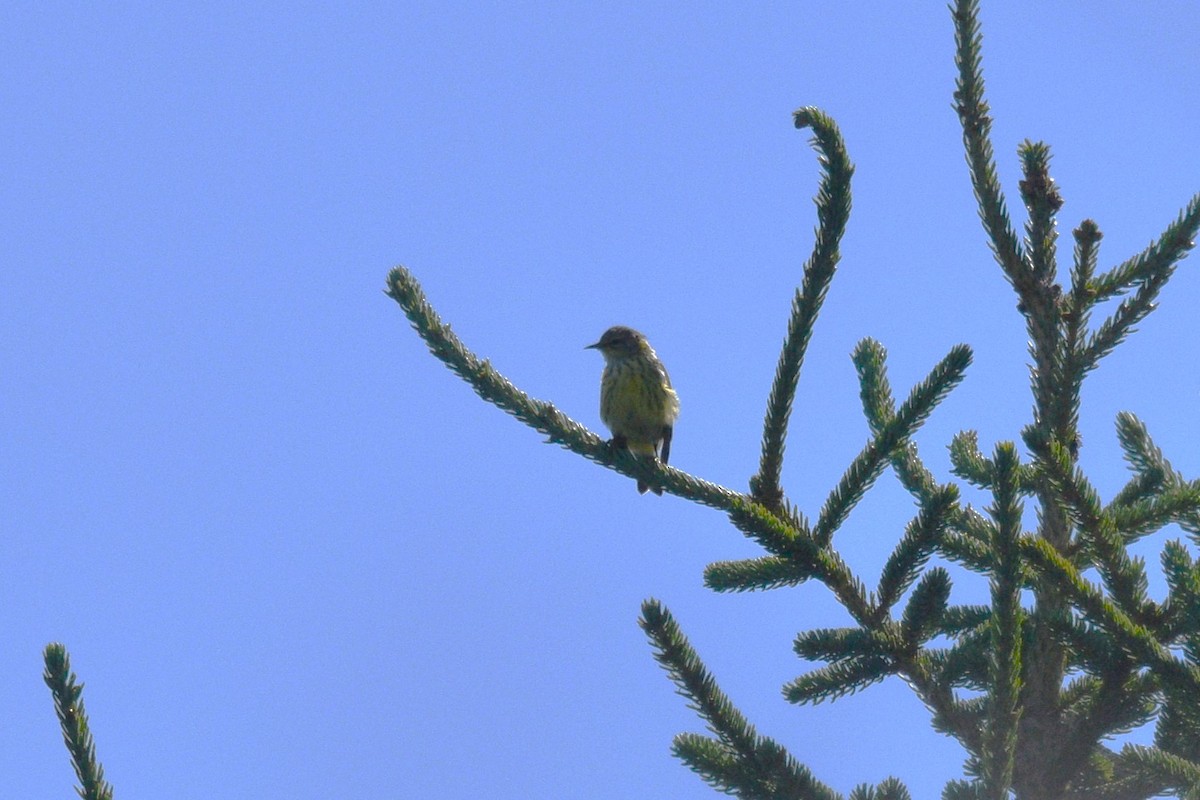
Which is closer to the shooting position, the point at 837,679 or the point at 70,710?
the point at 70,710

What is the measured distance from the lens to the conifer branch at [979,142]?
3.52 meters

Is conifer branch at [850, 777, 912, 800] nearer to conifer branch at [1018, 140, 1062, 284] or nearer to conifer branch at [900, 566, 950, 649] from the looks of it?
conifer branch at [900, 566, 950, 649]

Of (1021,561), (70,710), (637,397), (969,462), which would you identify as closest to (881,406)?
(969,462)

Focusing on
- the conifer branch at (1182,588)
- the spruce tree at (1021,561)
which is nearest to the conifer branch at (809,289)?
the spruce tree at (1021,561)

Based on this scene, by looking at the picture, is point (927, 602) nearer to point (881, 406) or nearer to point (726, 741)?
point (726, 741)

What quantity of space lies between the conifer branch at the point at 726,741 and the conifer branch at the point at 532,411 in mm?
438

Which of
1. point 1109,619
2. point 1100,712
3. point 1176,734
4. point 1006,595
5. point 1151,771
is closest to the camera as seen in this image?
point 1006,595

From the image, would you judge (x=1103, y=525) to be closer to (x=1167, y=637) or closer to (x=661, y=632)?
(x=1167, y=637)

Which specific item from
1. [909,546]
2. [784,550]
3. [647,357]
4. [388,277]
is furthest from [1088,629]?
[647,357]

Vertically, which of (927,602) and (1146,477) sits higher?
(1146,477)

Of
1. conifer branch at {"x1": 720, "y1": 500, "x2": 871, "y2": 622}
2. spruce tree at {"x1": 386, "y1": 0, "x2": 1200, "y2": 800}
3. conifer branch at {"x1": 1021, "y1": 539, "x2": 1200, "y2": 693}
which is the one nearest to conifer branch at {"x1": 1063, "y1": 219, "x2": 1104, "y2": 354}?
spruce tree at {"x1": 386, "y1": 0, "x2": 1200, "y2": 800}

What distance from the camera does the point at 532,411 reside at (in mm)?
4082

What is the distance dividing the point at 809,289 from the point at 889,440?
0.52m

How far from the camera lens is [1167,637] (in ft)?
12.2
